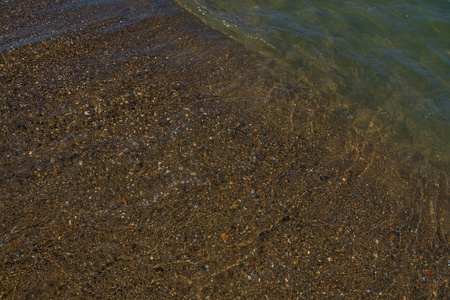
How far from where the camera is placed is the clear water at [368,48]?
7293 mm

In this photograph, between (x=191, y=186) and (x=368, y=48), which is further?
(x=368, y=48)

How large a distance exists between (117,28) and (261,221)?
260 inches

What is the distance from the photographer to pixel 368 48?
891 cm

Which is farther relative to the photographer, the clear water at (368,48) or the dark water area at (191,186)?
the clear water at (368,48)

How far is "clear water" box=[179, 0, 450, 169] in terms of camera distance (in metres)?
7.29

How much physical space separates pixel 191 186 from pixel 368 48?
7.33m

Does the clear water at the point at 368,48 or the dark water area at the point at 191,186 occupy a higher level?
the clear water at the point at 368,48

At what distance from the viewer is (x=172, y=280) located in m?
3.96

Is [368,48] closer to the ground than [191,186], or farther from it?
farther from it

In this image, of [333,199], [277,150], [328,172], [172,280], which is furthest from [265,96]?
[172,280]

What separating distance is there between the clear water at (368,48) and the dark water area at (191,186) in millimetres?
913

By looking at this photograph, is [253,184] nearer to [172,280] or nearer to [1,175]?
[172,280]

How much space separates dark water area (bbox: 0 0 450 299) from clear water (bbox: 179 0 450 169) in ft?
3.00

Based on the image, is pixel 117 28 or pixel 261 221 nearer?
pixel 261 221
